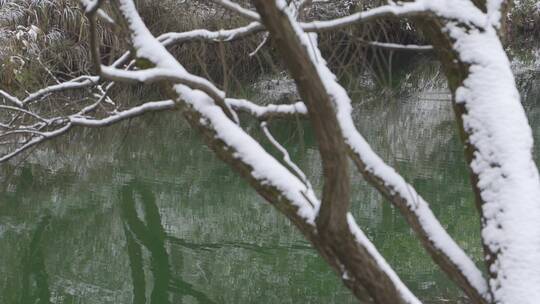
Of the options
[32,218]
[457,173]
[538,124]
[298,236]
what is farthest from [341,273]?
[538,124]

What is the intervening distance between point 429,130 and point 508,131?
7.52 meters

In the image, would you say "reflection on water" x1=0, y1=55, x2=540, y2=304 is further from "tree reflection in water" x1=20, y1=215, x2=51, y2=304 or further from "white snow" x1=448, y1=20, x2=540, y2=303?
"white snow" x1=448, y1=20, x2=540, y2=303

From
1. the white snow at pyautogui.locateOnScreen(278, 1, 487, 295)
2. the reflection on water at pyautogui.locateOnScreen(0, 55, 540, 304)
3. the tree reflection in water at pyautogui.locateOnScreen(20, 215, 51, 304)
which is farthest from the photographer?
the reflection on water at pyautogui.locateOnScreen(0, 55, 540, 304)

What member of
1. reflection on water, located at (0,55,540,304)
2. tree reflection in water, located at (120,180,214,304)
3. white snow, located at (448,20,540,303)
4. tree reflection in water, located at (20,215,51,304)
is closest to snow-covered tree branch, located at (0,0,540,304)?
white snow, located at (448,20,540,303)

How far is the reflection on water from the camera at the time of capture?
4.98m

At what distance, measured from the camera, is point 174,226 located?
20.1 feet

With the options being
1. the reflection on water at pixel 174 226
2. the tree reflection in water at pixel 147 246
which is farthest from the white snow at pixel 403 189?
the tree reflection in water at pixel 147 246

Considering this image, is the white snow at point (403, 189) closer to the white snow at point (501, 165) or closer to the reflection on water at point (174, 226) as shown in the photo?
the white snow at point (501, 165)

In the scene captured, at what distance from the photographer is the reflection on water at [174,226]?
4977 millimetres

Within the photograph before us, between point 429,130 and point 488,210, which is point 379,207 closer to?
point 429,130

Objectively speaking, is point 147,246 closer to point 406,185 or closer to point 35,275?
point 35,275

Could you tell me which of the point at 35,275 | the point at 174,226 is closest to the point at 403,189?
the point at 35,275

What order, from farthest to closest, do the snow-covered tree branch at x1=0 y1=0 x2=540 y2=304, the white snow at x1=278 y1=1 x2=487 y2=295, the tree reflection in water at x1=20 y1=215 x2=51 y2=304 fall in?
the tree reflection in water at x1=20 y1=215 x2=51 y2=304, the white snow at x1=278 y1=1 x2=487 y2=295, the snow-covered tree branch at x1=0 y1=0 x2=540 y2=304

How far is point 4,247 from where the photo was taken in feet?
18.2
